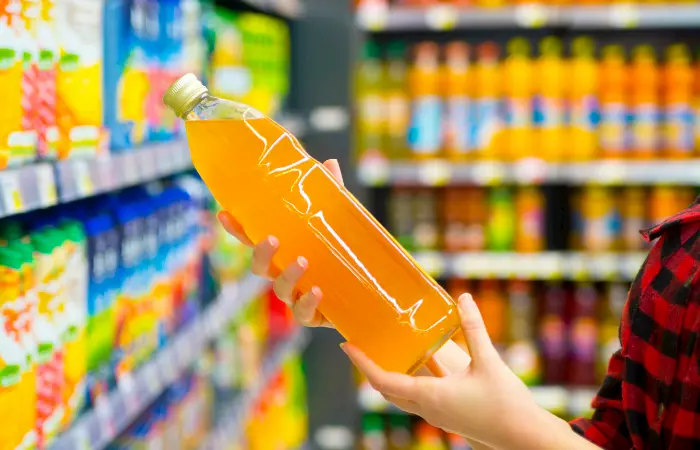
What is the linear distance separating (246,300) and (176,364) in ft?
2.11

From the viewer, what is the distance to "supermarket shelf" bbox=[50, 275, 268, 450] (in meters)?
1.31

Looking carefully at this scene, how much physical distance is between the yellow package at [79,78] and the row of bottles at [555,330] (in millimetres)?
2224

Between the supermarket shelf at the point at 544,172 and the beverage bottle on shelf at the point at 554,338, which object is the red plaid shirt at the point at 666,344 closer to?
the supermarket shelf at the point at 544,172

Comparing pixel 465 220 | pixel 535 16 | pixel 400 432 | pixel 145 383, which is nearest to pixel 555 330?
pixel 465 220

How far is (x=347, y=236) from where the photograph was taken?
3.53 ft

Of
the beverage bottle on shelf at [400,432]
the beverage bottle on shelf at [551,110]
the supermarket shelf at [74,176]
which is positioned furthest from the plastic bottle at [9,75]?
the beverage bottle on shelf at [400,432]

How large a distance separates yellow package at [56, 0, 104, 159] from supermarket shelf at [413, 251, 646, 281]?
1.95 metres

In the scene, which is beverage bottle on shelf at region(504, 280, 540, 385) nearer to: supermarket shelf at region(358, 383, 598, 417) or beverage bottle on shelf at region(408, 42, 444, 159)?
supermarket shelf at region(358, 383, 598, 417)

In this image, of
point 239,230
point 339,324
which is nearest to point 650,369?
point 339,324

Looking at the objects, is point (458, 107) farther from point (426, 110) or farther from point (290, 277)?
point (290, 277)

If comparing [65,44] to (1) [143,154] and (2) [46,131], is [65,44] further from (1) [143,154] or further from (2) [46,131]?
(1) [143,154]

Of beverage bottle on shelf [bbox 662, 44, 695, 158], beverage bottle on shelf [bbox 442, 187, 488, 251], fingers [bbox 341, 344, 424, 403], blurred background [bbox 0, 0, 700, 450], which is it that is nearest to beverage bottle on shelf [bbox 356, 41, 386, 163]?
blurred background [bbox 0, 0, 700, 450]

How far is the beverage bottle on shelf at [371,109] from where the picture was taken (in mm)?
3225

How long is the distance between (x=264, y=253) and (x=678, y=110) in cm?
247
